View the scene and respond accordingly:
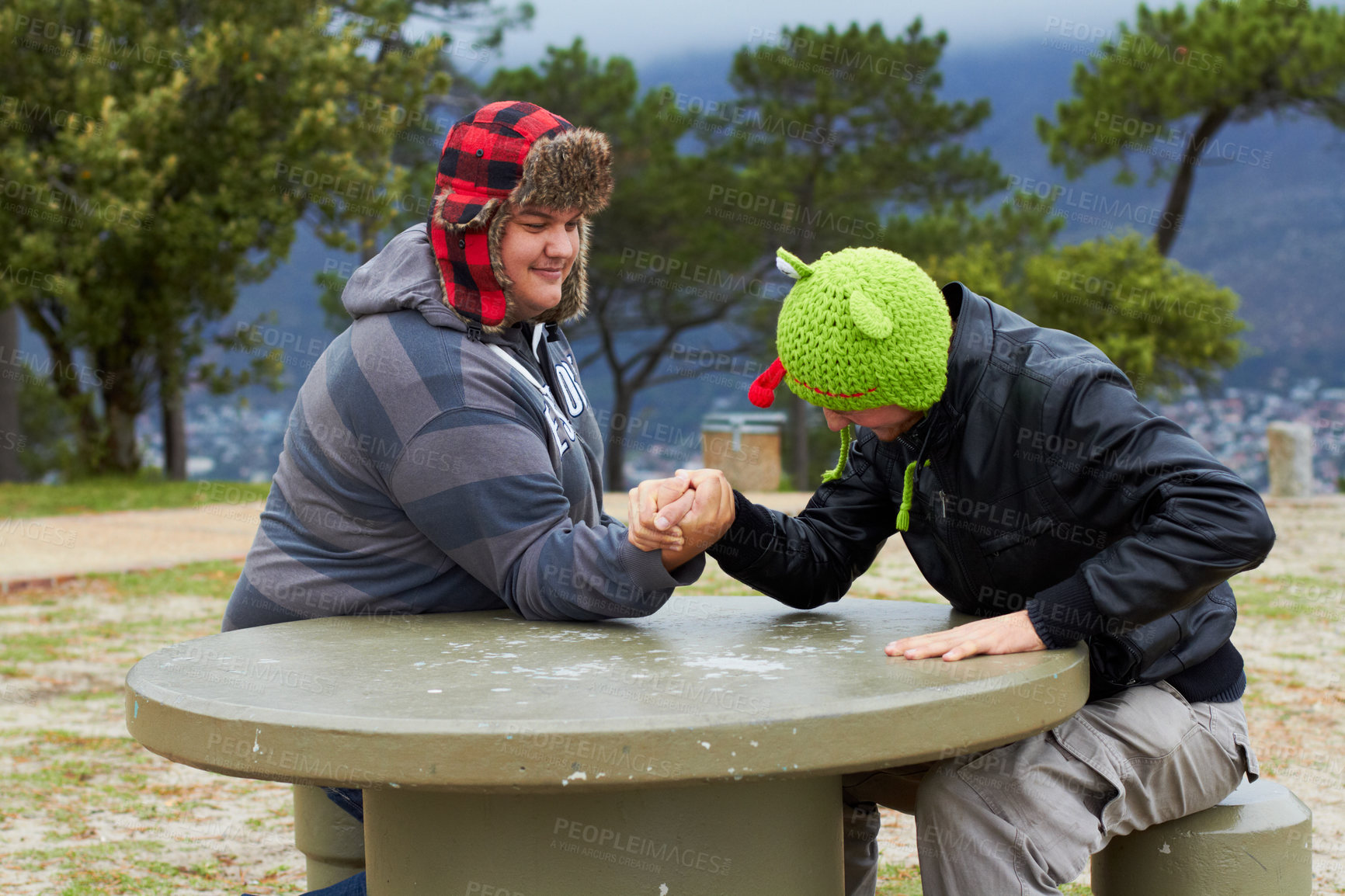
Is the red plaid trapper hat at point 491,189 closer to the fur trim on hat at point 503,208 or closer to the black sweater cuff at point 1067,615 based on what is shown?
the fur trim on hat at point 503,208

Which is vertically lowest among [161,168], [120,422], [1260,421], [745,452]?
[1260,421]

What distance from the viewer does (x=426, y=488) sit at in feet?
6.89

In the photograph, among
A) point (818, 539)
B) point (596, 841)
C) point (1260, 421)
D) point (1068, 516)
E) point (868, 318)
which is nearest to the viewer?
point (596, 841)

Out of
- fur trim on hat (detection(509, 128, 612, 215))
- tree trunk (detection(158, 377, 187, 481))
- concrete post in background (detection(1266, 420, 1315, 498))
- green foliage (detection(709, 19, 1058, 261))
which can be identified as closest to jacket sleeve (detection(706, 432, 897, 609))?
fur trim on hat (detection(509, 128, 612, 215))

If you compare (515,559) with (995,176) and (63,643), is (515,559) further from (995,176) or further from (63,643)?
(995,176)

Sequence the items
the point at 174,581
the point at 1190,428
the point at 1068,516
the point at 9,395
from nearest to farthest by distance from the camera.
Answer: the point at 1068,516 → the point at 174,581 → the point at 1190,428 → the point at 9,395

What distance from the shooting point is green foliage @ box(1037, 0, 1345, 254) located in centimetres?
1579

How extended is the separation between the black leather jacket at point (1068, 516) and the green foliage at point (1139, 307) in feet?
42.6

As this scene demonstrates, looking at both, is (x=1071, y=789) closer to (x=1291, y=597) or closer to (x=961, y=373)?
(x=961, y=373)

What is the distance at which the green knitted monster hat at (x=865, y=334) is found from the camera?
1.90 m

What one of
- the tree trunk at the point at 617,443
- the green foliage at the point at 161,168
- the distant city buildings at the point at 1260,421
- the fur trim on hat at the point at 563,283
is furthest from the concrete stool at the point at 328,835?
the tree trunk at the point at 617,443

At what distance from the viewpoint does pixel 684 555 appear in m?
2.08

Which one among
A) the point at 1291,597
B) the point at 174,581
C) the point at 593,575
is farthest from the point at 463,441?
the point at 174,581

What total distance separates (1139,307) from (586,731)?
14.4 meters
